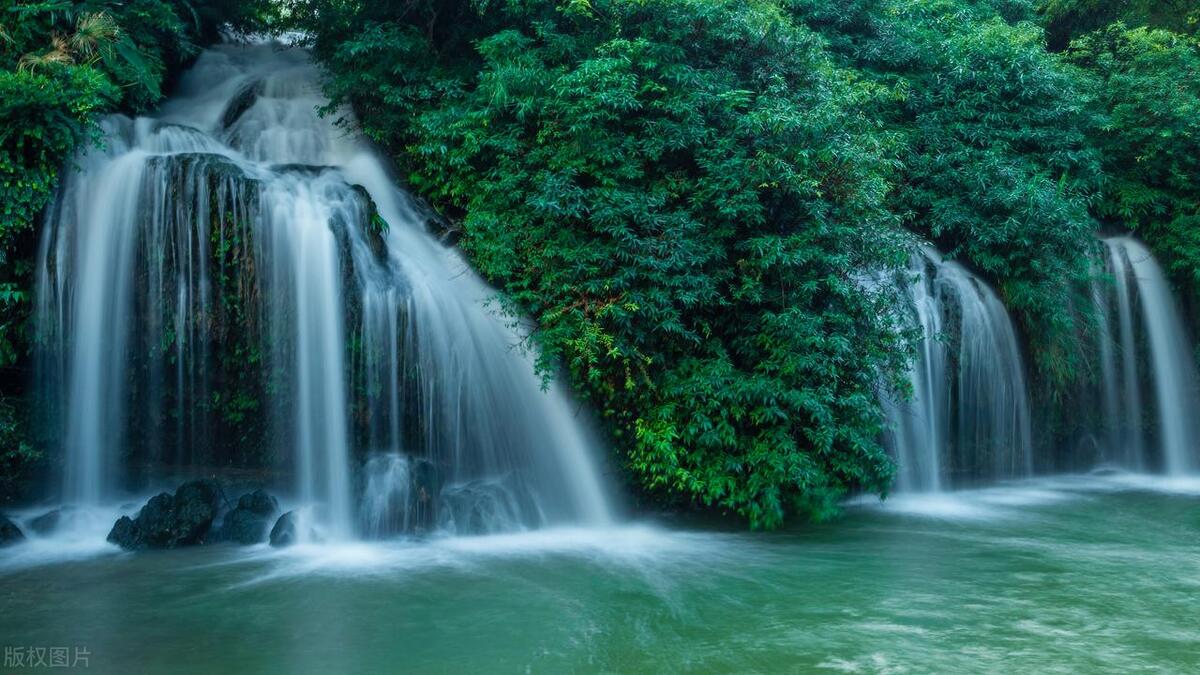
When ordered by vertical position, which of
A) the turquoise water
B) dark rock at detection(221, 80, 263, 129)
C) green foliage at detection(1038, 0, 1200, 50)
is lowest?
the turquoise water

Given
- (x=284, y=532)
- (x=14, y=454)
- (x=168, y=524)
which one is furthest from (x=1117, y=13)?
(x=14, y=454)

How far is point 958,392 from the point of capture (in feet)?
34.6

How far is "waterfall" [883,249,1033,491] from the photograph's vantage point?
398 inches

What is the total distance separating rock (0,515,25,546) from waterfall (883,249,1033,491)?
27.5ft

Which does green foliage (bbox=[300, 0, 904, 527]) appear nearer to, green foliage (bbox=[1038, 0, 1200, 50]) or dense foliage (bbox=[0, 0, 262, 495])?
dense foliage (bbox=[0, 0, 262, 495])

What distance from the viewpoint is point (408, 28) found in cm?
1129

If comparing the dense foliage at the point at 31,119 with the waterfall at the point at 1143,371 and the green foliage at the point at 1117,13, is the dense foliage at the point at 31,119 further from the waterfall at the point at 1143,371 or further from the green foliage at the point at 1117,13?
the green foliage at the point at 1117,13

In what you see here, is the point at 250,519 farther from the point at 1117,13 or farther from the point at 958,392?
the point at 1117,13

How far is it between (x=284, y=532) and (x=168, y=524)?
0.94 metres

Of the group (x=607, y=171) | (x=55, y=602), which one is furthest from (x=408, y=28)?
(x=55, y=602)

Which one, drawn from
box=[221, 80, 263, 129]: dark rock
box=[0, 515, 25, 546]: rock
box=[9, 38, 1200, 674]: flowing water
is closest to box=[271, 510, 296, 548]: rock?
box=[9, 38, 1200, 674]: flowing water

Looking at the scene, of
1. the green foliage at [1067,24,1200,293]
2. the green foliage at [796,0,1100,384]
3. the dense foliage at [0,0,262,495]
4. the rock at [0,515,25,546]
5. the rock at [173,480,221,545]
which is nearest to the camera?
the rock at [0,515,25,546]

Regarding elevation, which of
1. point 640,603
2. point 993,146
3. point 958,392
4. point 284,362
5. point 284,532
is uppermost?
point 993,146

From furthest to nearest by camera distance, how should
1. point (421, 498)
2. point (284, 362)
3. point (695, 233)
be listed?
1. point (695, 233)
2. point (284, 362)
3. point (421, 498)
